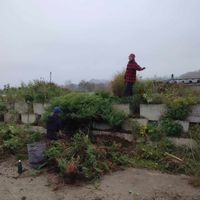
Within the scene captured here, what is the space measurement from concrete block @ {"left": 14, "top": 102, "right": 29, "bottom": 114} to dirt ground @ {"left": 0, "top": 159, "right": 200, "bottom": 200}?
3.55 m

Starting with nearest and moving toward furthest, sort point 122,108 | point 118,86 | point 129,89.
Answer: point 122,108
point 129,89
point 118,86

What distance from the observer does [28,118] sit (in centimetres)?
891

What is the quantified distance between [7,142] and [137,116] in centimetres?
368

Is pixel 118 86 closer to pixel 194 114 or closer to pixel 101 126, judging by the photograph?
pixel 101 126

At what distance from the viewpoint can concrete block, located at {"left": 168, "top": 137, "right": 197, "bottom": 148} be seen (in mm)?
5918

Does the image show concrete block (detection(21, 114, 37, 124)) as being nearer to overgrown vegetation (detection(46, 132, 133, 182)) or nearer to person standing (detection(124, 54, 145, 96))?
overgrown vegetation (detection(46, 132, 133, 182))

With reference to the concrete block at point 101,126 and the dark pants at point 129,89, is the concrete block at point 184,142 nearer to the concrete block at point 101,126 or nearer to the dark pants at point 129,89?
the concrete block at point 101,126

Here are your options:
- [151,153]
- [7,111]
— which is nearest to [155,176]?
[151,153]

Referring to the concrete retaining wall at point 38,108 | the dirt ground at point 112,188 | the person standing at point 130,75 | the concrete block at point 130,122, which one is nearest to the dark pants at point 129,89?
the person standing at point 130,75

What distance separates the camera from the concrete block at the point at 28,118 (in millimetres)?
8798

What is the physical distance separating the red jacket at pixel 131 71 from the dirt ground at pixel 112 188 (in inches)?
109

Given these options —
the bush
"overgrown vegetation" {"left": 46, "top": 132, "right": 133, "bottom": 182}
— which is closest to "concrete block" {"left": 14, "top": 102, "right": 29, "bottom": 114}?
the bush

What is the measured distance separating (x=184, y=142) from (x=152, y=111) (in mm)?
1151

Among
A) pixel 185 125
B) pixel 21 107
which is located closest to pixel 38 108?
pixel 21 107
